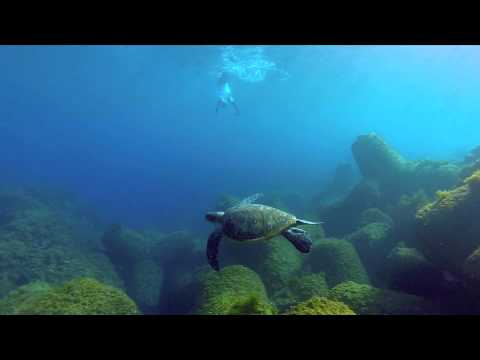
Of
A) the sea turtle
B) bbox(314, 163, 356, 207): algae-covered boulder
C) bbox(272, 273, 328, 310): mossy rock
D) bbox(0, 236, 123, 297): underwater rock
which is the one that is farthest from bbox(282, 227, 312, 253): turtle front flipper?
bbox(314, 163, 356, 207): algae-covered boulder

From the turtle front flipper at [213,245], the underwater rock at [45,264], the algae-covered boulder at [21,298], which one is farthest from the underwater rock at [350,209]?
the algae-covered boulder at [21,298]

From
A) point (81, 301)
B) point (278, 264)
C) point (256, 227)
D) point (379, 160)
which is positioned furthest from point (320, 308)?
point (379, 160)

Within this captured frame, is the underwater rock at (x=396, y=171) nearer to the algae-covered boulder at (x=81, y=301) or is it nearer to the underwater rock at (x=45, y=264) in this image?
the algae-covered boulder at (x=81, y=301)

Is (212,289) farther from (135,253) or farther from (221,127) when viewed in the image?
(221,127)

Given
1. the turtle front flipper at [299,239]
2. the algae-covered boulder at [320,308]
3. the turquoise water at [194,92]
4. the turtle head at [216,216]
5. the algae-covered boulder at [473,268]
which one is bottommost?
the algae-covered boulder at [320,308]

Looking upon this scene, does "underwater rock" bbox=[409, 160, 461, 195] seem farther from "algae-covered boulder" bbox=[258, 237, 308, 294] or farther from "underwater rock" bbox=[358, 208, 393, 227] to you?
"algae-covered boulder" bbox=[258, 237, 308, 294]

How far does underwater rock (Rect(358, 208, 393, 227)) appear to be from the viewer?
33.2 ft

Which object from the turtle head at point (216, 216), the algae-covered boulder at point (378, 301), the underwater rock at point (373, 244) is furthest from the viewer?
the underwater rock at point (373, 244)

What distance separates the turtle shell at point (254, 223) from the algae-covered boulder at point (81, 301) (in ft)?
6.63

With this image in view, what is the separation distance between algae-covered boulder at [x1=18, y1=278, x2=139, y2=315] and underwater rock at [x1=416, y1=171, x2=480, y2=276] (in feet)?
16.9

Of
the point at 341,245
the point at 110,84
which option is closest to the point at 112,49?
the point at 110,84

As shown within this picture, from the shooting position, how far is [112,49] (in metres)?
32.8

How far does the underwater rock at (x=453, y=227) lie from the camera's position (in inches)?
206
